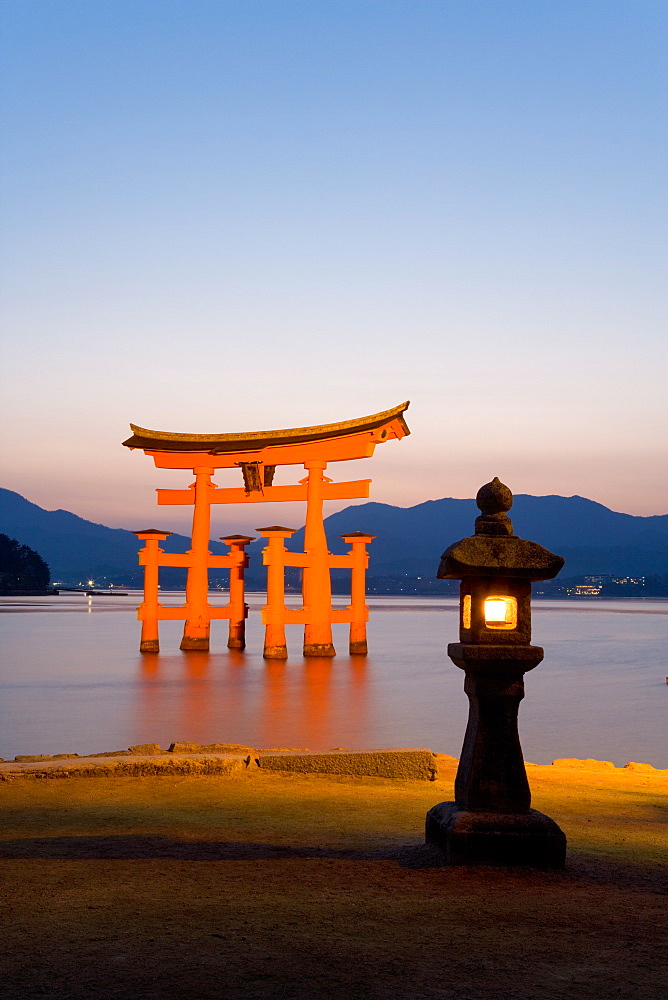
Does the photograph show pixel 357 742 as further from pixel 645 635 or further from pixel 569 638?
pixel 645 635

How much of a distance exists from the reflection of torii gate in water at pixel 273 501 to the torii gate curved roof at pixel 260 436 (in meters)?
0.03

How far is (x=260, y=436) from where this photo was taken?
26031 mm

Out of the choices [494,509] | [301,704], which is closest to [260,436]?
[301,704]

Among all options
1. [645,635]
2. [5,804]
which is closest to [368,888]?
[5,804]

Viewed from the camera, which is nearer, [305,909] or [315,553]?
[305,909]

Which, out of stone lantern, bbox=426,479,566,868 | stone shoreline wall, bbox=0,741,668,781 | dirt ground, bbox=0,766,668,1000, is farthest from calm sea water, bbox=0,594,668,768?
stone lantern, bbox=426,479,566,868

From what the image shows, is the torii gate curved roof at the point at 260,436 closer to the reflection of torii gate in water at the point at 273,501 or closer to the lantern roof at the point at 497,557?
the reflection of torii gate in water at the point at 273,501

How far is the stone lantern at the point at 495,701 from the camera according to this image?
187 inches

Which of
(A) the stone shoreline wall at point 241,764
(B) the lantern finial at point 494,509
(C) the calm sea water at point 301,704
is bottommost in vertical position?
(C) the calm sea water at point 301,704

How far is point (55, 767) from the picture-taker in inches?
300

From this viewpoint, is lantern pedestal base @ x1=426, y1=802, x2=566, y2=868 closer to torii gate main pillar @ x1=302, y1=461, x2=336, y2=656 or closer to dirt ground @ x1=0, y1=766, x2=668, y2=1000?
dirt ground @ x1=0, y1=766, x2=668, y2=1000

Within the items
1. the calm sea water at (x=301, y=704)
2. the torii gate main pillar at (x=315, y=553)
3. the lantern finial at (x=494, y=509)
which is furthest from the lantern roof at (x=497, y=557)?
the torii gate main pillar at (x=315, y=553)

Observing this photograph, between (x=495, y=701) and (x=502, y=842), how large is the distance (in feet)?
2.60

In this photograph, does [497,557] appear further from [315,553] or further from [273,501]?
[273,501]
